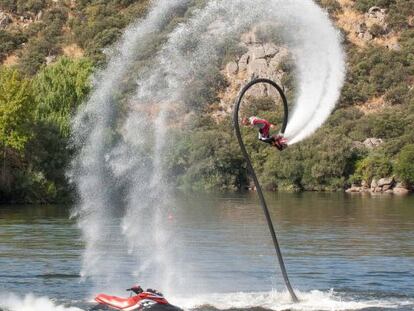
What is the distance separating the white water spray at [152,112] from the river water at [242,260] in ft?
4.25

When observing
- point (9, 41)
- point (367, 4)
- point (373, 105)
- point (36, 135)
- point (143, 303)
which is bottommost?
point (143, 303)

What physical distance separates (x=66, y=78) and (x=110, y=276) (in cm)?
5306

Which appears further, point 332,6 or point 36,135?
point 332,6

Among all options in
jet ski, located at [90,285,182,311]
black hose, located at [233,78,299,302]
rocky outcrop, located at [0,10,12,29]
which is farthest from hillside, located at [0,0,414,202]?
jet ski, located at [90,285,182,311]

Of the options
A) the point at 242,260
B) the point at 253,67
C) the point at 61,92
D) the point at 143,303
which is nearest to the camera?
the point at 143,303

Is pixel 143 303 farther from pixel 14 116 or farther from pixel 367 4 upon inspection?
pixel 367 4

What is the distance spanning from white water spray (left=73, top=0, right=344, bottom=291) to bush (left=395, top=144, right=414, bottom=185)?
30519 mm

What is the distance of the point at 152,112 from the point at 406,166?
65.6 meters

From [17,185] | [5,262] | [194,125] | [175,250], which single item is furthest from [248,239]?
[194,125]

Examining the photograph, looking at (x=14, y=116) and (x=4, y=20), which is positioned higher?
(x=4, y=20)

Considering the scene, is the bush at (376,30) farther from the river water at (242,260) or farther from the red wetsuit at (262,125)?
the red wetsuit at (262,125)

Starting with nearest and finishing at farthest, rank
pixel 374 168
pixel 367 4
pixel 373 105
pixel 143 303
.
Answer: pixel 143 303, pixel 374 168, pixel 373 105, pixel 367 4

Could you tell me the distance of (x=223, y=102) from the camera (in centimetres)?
14600

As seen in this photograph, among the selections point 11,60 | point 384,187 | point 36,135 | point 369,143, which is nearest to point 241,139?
point 36,135
